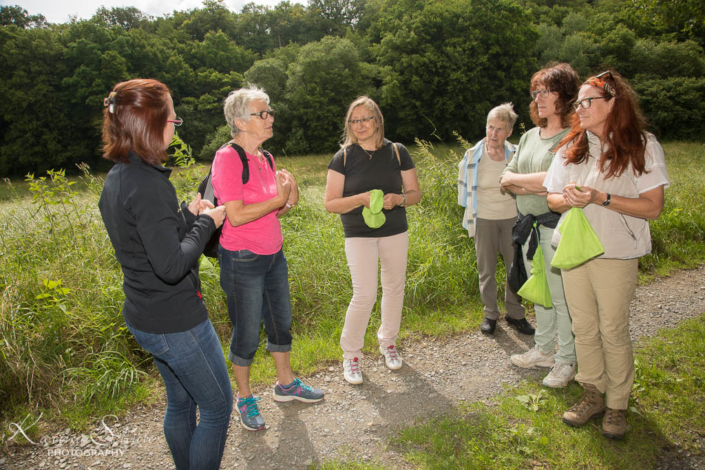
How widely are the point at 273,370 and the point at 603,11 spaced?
168ft

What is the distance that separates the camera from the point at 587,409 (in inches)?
107

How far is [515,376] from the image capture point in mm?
3365

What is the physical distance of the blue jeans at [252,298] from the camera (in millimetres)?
2611

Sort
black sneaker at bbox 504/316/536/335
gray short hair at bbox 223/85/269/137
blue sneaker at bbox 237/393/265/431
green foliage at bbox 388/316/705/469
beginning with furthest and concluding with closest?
black sneaker at bbox 504/316/536/335 → blue sneaker at bbox 237/393/265/431 → gray short hair at bbox 223/85/269/137 → green foliage at bbox 388/316/705/469

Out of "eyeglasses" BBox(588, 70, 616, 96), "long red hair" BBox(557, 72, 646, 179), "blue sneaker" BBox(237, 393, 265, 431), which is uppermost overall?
"eyeglasses" BBox(588, 70, 616, 96)

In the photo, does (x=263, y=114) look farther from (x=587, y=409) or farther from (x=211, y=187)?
(x=587, y=409)

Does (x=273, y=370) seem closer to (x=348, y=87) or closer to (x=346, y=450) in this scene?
(x=346, y=450)

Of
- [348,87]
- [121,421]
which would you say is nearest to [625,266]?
[121,421]

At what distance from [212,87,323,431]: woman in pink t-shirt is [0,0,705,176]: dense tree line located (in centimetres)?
2746

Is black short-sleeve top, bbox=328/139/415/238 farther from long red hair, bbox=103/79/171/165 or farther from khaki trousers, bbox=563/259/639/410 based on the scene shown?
long red hair, bbox=103/79/171/165

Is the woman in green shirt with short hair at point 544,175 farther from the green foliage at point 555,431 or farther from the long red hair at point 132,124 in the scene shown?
the long red hair at point 132,124

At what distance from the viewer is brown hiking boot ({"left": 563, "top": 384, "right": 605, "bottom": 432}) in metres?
2.69

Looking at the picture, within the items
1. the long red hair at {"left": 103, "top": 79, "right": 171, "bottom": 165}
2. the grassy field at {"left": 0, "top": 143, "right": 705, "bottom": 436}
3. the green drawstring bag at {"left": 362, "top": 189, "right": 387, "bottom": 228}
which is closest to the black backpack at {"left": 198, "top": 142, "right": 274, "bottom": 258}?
the long red hair at {"left": 103, "top": 79, "right": 171, "bottom": 165}

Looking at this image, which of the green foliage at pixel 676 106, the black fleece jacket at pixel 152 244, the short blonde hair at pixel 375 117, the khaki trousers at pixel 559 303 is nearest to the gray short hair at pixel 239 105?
the short blonde hair at pixel 375 117
